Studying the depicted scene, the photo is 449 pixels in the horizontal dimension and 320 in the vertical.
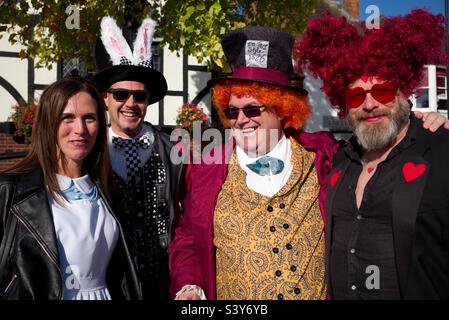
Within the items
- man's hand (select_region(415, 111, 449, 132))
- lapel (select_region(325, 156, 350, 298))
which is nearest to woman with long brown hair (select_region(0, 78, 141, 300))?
lapel (select_region(325, 156, 350, 298))

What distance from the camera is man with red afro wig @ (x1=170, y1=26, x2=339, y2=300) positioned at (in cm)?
277

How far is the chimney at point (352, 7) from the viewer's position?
579 inches

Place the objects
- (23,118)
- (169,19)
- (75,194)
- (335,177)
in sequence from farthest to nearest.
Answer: (23,118)
(169,19)
(335,177)
(75,194)

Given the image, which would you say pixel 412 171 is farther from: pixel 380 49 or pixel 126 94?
pixel 126 94

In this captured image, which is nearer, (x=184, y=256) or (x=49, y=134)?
(x=49, y=134)

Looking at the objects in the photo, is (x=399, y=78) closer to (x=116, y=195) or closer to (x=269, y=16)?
(x=116, y=195)

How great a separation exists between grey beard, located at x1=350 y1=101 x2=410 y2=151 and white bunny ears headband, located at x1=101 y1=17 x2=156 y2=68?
1.69 m

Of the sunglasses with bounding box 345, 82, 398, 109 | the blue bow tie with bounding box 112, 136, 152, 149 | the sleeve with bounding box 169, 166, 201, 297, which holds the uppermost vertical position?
the sunglasses with bounding box 345, 82, 398, 109

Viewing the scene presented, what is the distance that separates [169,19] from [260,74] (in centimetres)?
469

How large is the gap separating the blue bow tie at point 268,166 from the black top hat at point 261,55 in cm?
50

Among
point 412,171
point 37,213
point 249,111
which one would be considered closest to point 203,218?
point 249,111

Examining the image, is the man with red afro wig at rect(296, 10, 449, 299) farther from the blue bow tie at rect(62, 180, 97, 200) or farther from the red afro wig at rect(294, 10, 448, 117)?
the blue bow tie at rect(62, 180, 97, 200)

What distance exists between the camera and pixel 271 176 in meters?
2.99

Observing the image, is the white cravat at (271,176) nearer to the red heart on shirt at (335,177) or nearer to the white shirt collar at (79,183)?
the red heart on shirt at (335,177)
